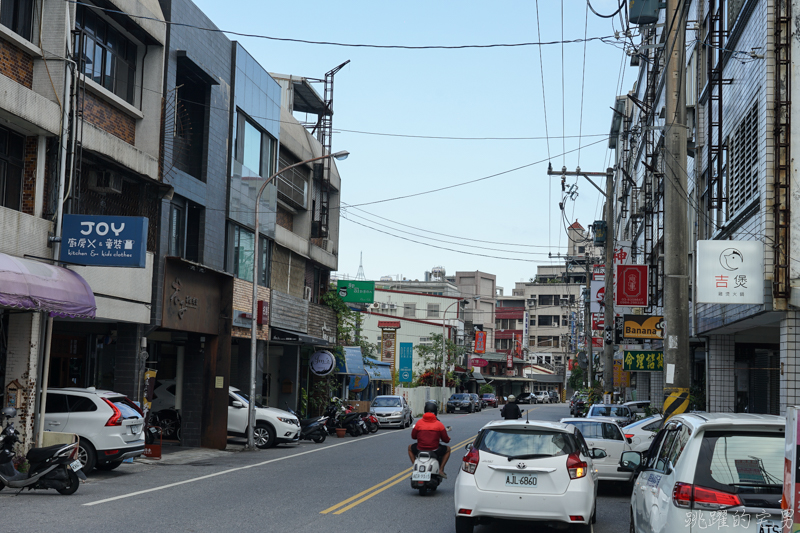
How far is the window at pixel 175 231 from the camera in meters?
23.4

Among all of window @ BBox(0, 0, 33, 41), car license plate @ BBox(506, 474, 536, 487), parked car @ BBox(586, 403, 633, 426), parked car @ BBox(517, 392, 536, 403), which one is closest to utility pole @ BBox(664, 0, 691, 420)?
car license plate @ BBox(506, 474, 536, 487)

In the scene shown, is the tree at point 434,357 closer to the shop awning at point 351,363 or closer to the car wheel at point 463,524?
the shop awning at point 351,363

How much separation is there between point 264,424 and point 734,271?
16514 mm

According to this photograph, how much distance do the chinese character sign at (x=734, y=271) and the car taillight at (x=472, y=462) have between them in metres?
6.23

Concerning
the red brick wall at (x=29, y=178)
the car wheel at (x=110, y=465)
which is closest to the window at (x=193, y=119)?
the red brick wall at (x=29, y=178)

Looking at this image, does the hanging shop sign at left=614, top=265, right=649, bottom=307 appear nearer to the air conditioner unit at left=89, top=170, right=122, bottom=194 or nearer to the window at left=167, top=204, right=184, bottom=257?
the window at left=167, top=204, right=184, bottom=257

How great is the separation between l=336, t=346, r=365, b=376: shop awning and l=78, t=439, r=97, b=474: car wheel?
24.0 m

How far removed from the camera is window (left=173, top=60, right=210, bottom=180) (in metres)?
25.2

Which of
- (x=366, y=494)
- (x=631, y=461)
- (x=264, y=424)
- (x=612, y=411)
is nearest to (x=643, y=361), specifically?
(x=612, y=411)

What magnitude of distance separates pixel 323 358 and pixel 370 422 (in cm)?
363

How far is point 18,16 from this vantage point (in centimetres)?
1738

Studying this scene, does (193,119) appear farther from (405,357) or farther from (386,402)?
(405,357)

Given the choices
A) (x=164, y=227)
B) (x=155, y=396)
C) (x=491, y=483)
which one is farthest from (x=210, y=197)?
(x=491, y=483)

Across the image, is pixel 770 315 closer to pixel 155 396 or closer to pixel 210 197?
pixel 210 197
